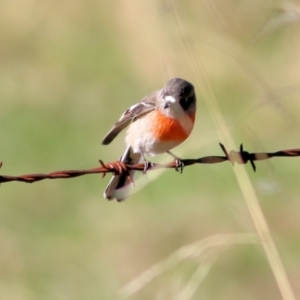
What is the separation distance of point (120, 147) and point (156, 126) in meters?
4.05

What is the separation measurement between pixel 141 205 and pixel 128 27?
13.9 ft

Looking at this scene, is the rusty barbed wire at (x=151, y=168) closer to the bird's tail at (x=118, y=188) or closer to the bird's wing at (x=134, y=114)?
the bird's tail at (x=118, y=188)

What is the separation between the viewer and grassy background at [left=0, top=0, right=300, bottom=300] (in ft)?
14.4

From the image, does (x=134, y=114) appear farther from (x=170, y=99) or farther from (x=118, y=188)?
(x=118, y=188)

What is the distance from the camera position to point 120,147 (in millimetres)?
9109

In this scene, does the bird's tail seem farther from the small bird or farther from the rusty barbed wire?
the rusty barbed wire

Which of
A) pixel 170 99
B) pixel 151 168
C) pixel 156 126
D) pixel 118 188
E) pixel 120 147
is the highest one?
pixel 120 147

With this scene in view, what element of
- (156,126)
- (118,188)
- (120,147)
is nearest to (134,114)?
(156,126)

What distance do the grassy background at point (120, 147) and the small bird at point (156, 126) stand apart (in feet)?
0.71

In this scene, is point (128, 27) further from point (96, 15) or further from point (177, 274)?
point (177, 274)

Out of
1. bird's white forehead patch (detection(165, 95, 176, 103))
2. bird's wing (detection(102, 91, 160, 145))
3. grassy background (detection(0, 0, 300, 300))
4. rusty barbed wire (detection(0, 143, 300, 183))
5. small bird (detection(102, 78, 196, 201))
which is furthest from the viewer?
bird's wing (detection(102, 91, 160, 145))

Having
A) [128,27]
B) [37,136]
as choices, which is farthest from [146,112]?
[128,27]

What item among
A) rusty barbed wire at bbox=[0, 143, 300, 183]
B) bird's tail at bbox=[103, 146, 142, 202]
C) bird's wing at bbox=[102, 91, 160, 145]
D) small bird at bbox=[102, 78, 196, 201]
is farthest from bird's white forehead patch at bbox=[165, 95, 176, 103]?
rusty barbed wire at bbox=[0, 143, 300, 183]

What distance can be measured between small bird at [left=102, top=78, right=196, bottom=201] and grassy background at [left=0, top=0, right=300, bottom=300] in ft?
0.71
